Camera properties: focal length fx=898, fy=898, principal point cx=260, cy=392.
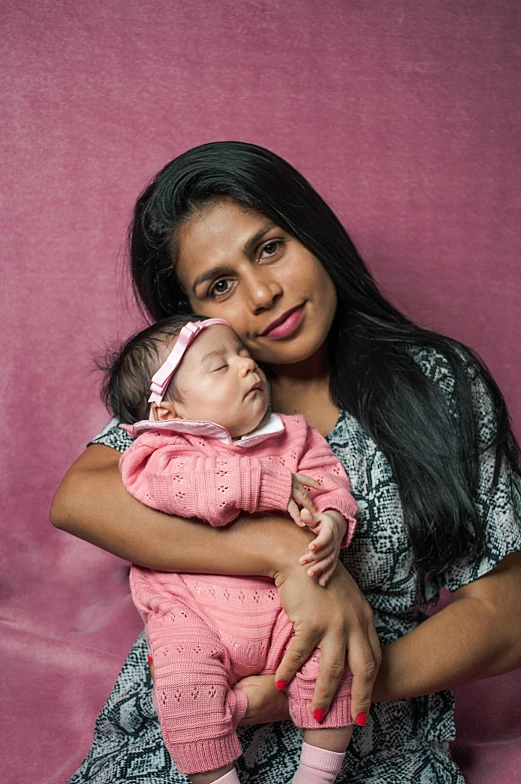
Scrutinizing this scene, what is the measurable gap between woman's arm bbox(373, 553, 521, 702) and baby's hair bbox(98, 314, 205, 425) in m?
0.58

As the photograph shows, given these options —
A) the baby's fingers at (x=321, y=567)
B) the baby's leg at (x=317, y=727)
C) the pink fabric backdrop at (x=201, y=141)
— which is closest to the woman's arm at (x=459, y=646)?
the baby's leg at (x=317, y=727)

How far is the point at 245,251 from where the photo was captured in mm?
1536

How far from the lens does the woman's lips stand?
1555 millimetres

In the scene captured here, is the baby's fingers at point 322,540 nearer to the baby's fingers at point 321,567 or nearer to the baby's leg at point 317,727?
the baby's fingers at point 321,567

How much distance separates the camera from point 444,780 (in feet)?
5.14

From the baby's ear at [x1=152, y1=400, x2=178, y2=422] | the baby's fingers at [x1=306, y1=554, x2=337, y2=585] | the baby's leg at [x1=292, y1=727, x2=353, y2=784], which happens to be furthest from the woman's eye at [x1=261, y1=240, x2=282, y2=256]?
the baby's leg at [x1=292, y1=727, x2=353, y2=784]

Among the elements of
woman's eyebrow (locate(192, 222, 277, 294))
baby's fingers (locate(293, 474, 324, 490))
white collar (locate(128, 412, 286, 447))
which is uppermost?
woman's eyebrow (locate(192, 222, 277, 294))

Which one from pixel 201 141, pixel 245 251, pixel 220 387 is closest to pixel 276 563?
pixel 220 387

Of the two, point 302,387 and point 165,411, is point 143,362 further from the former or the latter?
point 302,387

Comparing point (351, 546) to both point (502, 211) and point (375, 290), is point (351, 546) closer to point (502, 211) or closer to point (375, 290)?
point (375, 290)

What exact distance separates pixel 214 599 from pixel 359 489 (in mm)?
343

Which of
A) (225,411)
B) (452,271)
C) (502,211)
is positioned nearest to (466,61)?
(502,211)

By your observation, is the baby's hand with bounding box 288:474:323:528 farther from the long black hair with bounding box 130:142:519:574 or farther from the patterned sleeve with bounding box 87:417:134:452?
the patterned sleeve with bounding box 87:417:134:452

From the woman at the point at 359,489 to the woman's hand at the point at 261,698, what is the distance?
0.07 ft
